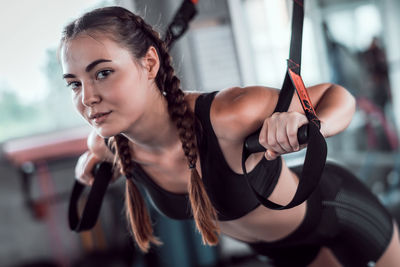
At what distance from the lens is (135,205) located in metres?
1.23

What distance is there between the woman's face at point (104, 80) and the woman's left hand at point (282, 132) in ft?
1.05

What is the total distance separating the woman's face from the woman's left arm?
416 mm

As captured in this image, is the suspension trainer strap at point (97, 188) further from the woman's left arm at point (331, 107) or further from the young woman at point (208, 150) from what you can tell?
the woman's left arm at point (331, 107)

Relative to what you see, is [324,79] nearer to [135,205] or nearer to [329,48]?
[329,48]

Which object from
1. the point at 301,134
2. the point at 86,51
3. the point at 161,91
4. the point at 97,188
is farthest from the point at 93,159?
the point at 301,134

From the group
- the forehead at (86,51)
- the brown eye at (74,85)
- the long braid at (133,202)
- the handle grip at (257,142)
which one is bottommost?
the long braid at (133,202)

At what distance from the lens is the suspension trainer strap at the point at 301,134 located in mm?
748

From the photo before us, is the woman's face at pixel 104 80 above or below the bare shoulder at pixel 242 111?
above

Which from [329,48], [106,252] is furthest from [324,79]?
[106,252]

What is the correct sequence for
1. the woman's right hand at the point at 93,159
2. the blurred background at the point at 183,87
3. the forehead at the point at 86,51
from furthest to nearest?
1. the blurred background at the point at 183,87
2. the woman's right hand at the point at 93,159
3. the forehead at the point at 86,51

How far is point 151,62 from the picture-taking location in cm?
100

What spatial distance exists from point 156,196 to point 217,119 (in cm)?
37

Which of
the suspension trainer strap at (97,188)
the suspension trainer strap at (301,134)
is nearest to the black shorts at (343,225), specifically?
the suspension trainer strap at (301,134)

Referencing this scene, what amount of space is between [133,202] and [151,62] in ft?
1.53
